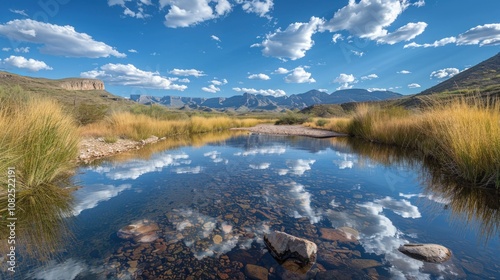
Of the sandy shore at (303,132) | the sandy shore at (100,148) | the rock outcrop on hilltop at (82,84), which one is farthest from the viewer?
the rock outcrop on hilltop at (82,84)

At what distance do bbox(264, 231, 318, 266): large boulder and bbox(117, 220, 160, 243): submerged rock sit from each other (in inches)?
51.2

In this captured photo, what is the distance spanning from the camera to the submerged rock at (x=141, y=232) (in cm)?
246

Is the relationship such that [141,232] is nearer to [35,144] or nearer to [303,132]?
[35,144]

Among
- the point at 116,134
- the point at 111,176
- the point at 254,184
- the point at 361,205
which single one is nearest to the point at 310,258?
the point at 361,205

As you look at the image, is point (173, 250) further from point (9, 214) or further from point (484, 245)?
point (484, 245)

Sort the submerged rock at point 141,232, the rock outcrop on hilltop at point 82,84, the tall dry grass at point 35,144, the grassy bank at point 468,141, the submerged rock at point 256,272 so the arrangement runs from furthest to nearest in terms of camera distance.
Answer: the rock outcrop on hilltop at point 82,84, the grassy bank at point 468,141, the tall dry grass at point 35,144, the submerged rock at point 141,232, the submerged rock at point 256,272

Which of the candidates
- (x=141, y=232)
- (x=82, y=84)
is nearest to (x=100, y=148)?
(x=141, y=232)

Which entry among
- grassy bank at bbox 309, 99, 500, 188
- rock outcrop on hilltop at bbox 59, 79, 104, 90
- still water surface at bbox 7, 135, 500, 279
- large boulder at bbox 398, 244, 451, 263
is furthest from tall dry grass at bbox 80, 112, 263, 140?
rock outcrop on hilltop at bbox 59, 79, 104, 90

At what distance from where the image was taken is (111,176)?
16.1ft

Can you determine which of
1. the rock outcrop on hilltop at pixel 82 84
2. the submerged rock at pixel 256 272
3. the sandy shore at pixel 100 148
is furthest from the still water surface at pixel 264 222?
the rock outcrop on hilltop at pixel 82 84

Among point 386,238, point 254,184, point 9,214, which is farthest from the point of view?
point 254,184

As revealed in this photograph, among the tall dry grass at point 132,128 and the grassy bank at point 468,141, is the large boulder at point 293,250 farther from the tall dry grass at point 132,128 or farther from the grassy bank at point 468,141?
the tall dry grass at point 132,128

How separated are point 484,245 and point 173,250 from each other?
10.1 feet

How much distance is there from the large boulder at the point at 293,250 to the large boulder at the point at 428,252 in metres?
0.88
